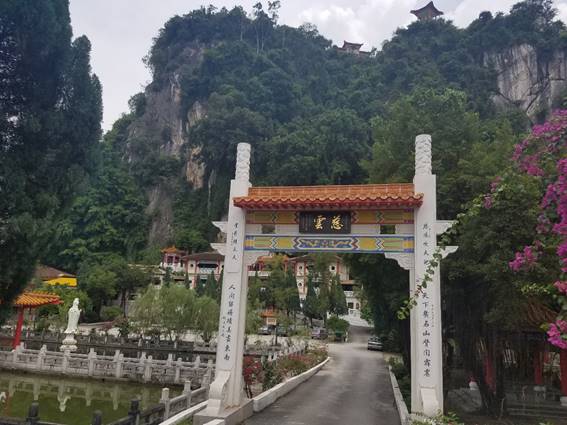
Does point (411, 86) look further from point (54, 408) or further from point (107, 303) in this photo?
point (54, 408)

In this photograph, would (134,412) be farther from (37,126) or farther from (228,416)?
(37,126)

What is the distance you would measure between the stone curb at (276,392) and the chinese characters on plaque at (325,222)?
11.5ft

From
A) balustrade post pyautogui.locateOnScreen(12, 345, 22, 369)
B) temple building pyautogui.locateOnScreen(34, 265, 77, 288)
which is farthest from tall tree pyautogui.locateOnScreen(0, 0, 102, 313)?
temple building pyautogui.locateOnScreen(34, 265, 77, 288)

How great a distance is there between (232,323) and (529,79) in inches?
2065

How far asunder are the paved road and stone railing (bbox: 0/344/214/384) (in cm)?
371

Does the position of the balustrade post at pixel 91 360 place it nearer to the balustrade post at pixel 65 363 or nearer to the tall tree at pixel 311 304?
the balustrade post at pixel 65 363

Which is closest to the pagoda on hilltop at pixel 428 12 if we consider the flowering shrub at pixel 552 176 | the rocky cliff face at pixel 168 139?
the rocky cliff face at pixel 168 139

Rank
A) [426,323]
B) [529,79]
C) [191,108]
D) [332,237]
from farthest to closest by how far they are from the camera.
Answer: [191,108]
[529,79]
[332,237]
[426,323]

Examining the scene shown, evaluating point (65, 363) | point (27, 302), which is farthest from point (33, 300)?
point (65, 363)

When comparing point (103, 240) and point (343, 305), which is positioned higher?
point (103, 240)

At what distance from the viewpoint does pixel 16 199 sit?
752cm

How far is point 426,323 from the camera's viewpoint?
6.88 m

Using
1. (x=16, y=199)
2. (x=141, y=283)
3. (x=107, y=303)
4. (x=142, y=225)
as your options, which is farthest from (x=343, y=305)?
(x=16, y=199)

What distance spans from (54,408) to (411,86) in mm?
49154
